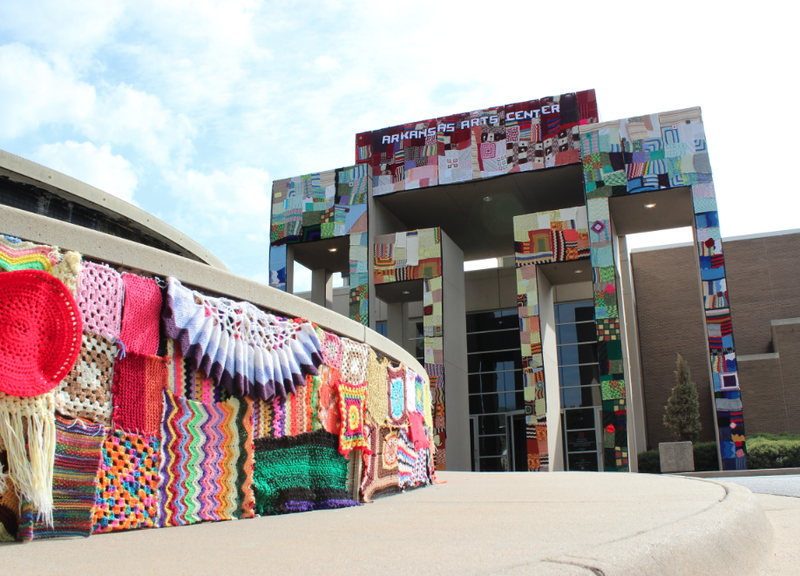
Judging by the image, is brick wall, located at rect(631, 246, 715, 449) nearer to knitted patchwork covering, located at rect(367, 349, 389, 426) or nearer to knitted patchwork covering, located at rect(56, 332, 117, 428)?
knitted patchwork covering, located at rect(367, 349, 389, 426)

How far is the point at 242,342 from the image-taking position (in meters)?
5.41

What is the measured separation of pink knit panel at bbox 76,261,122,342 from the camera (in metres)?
4.34

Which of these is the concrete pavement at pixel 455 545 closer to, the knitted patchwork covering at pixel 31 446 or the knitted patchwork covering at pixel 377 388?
the knitted patchwork covering at pixel 31 446

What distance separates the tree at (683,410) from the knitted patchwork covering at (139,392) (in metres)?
24.2

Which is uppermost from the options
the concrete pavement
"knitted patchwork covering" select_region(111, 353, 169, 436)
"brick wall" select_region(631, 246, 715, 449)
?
"brick wall" select_region(631, 246, 715, 449)

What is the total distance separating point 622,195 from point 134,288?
18752 millimetres

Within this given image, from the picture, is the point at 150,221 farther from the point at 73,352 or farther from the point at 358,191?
the point at 358,191

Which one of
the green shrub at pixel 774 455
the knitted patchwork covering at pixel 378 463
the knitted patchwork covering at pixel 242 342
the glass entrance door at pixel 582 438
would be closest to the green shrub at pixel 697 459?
the glass entrance door at pixel 582 438

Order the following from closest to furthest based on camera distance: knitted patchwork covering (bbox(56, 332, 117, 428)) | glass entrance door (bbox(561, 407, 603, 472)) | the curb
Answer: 1. the curb
2. knitted patchwork covering (bbox(56, 332, 117, 428))
3. glass entrance door (bbox(561, 407, 603, 472))

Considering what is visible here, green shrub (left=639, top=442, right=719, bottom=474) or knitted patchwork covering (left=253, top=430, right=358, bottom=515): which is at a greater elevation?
knitted patchwork covering (left=253, top=430, right=358, bottom=515)

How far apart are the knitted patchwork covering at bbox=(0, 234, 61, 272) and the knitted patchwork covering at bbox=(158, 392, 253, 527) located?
124cm

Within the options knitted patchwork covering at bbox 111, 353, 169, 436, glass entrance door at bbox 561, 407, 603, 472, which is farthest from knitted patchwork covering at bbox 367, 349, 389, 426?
glass entrance door at bbox 561, 407, 603, 472

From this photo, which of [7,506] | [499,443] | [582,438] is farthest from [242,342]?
[582,438]

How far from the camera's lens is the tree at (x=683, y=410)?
25.3 meters
